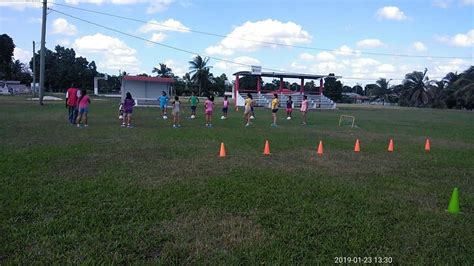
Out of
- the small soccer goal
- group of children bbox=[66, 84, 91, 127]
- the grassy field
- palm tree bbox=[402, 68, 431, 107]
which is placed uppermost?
palm tree bbox=[402, 68, 431, 107]

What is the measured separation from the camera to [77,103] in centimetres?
1552

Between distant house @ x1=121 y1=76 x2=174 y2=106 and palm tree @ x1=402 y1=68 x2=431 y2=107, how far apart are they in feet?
221

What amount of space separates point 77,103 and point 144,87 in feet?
67.0

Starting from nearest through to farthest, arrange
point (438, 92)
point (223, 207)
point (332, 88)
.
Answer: point (223, 207) < point (438, 92) < point (332, 88)

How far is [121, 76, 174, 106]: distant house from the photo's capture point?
34.9 m

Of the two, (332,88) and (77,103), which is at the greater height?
(332,88)

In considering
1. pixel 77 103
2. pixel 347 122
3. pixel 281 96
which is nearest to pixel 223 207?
pixel 77 103

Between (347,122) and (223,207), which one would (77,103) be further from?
(347,122)

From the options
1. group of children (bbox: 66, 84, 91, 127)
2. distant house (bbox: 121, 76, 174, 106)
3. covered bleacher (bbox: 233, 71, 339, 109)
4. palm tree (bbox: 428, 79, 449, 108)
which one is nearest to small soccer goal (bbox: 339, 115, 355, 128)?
group of children (bbox: 66, 84, 91, 127)

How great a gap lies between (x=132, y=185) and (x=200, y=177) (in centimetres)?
128

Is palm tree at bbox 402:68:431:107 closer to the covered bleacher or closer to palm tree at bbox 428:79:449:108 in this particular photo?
palm tree at bbox 428:79:449:108

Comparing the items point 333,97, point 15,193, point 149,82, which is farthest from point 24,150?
point 333,97

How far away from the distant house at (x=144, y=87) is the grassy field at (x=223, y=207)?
83.8 feet

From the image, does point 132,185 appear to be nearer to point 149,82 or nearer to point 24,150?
point 24,150
